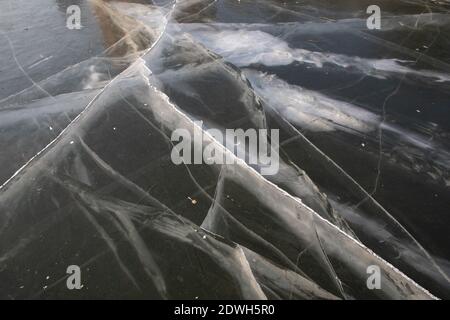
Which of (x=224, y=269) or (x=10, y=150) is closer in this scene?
(x=224, y=269)

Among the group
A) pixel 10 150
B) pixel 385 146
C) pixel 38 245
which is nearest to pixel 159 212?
pixel 38 245

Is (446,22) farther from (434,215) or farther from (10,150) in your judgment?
(10,150)

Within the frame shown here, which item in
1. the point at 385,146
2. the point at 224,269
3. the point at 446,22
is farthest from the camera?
the point at 446,22

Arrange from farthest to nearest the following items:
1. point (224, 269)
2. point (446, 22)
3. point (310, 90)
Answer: point (446, 22)
point (310, 90)
point (224, 269)
